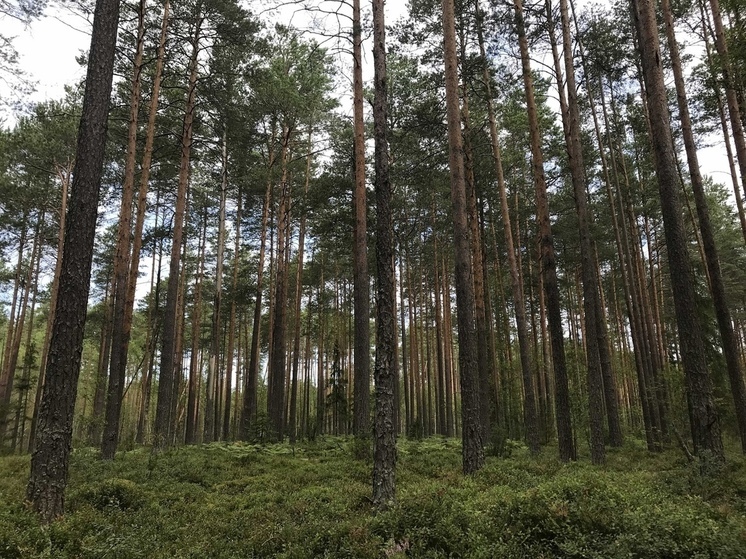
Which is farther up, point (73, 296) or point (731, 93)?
point (731, 93)

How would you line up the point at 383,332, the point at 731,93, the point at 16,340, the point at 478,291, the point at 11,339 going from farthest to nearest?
the point at 11,339
the point at 16,340
the point at 478,291
the point at 731,93
the point at 383,332

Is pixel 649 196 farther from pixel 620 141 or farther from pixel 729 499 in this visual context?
pixel 729 499

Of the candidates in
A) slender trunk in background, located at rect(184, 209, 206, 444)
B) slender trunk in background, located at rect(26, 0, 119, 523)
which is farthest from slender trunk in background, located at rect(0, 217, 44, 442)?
slender trunk in background, located at rect(26, 0, 119, 523)

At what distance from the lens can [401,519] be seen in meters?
5.62

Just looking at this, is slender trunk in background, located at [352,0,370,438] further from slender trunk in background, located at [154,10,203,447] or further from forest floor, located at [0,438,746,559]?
slender trunk in background, located at [154,10,203,447]

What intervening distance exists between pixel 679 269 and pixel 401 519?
276 inches

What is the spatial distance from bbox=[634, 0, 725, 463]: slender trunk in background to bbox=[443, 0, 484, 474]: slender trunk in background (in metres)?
3.81

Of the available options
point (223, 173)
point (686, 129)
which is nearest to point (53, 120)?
point (223, 173)

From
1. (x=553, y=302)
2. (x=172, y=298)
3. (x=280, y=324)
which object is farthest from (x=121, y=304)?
(x=553, y=302)

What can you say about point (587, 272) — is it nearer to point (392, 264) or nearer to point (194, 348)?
point (392, 264)

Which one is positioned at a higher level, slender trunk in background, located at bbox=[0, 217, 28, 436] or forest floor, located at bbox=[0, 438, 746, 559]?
slender trunk in background, located at bbox=[0, 217, 28, 436]

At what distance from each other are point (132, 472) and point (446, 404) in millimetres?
20302

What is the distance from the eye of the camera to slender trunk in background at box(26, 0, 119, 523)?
6.19 metres

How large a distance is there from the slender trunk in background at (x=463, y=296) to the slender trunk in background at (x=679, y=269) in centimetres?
381
